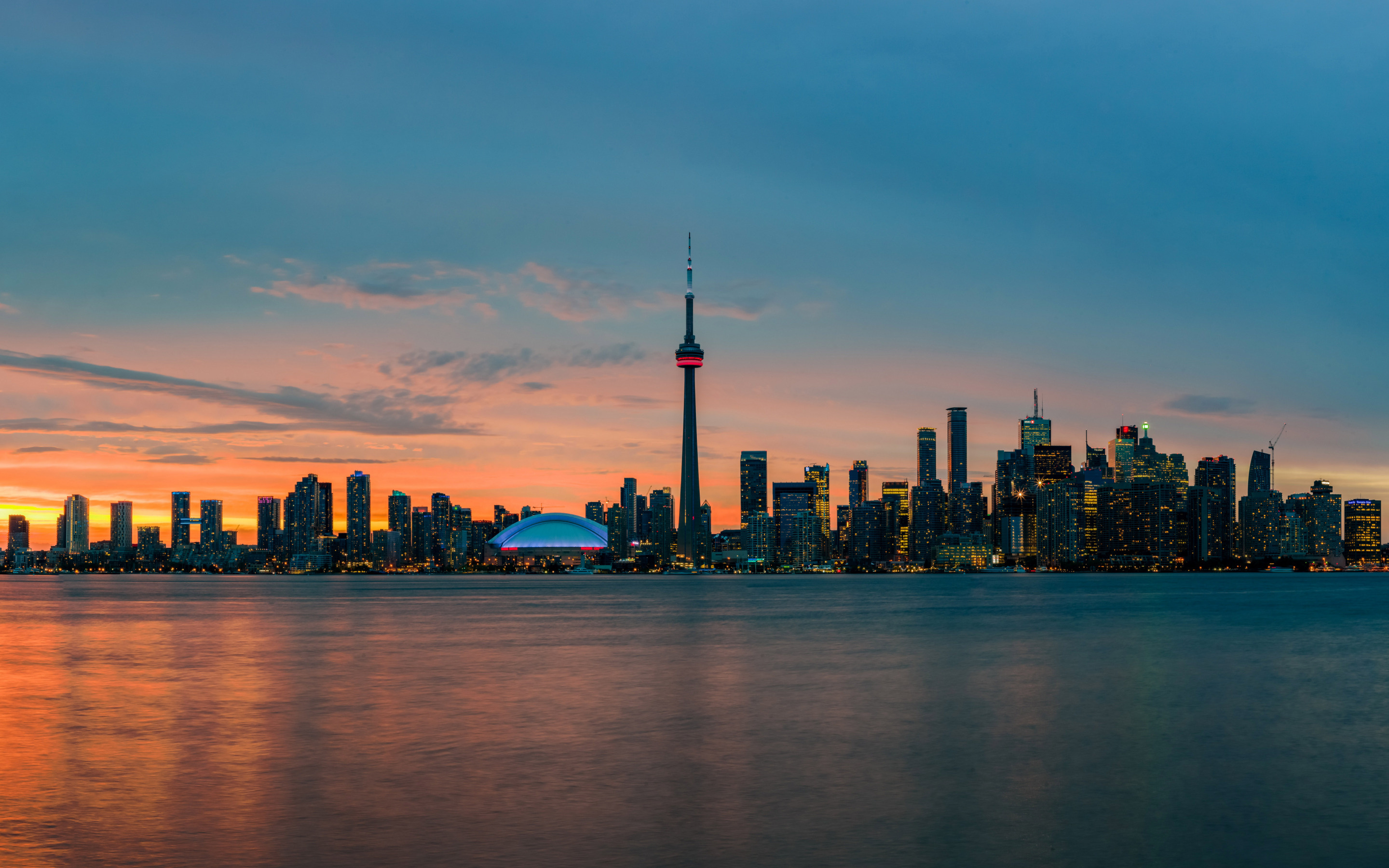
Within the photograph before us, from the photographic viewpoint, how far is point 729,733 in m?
35.4

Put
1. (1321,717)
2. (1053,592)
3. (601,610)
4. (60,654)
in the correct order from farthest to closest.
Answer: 1. (1053,592)
2. (601,610)
3. (60,654)
4. (1321,717)

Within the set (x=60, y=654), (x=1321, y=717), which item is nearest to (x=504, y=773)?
(x=1321, y=717)

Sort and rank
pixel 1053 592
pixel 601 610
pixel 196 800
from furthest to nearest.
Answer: pixel 1053 592 < pixel 601 610 < pixel 196 800

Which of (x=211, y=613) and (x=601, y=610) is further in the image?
(x=601, y=610)

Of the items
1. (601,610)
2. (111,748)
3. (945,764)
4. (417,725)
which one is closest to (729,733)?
(945,764)

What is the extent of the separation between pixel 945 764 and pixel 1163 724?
11.5 m

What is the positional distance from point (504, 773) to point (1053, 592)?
181667 mm

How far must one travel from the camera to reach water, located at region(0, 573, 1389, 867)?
21.4 m

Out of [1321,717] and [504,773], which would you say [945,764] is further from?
[1321,717]

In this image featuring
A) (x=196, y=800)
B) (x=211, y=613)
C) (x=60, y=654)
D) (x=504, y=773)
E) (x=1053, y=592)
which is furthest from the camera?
(x=1053, y=592)

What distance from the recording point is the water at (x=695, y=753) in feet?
70.3

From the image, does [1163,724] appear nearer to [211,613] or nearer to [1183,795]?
[1183,795]

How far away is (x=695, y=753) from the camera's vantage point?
3200 centimetres

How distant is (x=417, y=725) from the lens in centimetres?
3725
